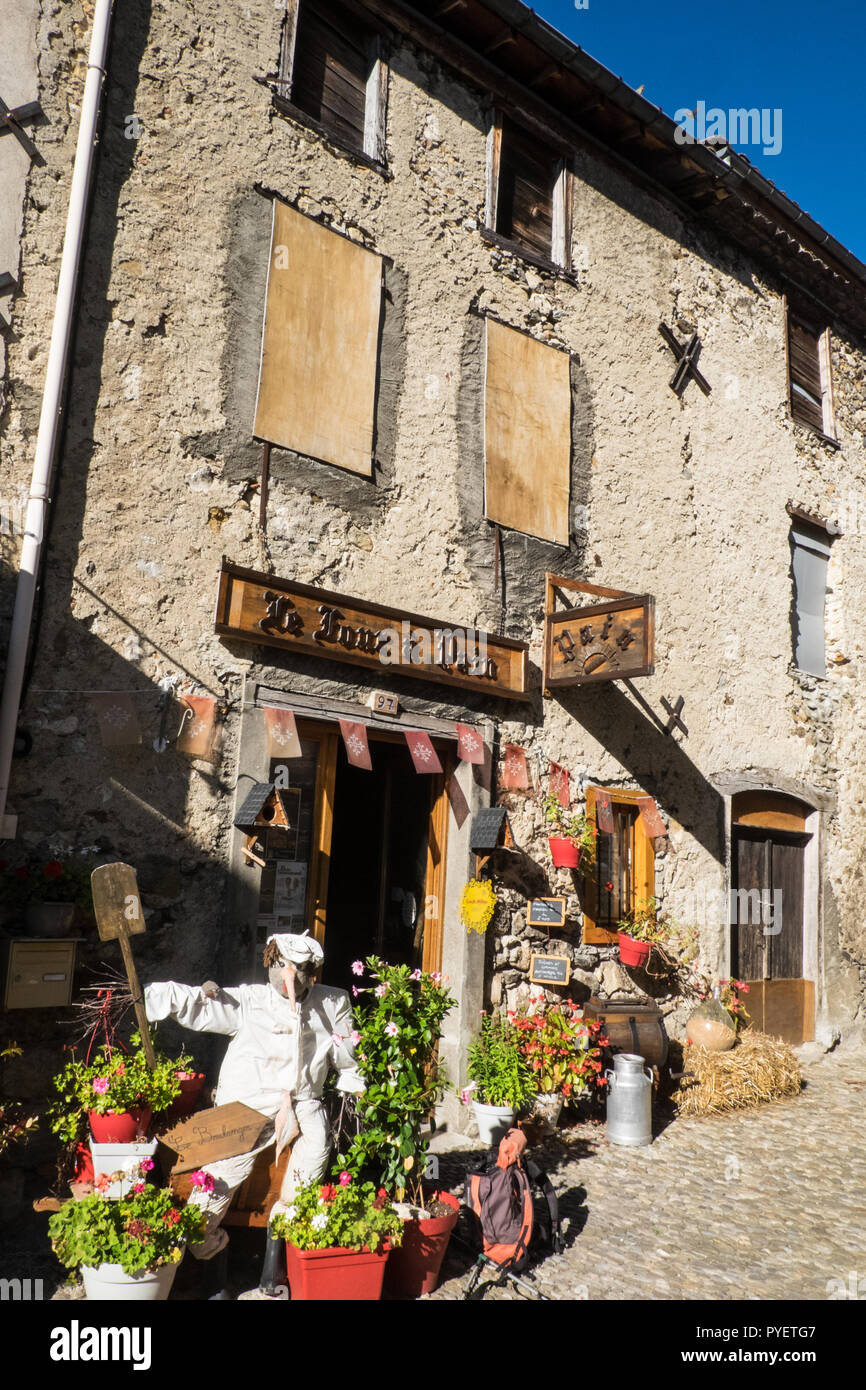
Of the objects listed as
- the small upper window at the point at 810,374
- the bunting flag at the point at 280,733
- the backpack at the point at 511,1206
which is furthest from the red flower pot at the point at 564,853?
Answer: the small upper window at the point at 810,374

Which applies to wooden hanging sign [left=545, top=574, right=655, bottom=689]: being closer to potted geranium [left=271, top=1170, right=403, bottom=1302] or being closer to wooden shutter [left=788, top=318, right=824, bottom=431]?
potted geranium [left=271, top=1170, right=403, bottom=1302]

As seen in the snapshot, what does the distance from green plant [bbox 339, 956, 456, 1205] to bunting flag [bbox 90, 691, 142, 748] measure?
1765 mm

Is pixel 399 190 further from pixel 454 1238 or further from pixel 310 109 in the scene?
pixel 454 1238

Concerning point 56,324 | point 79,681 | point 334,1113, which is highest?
point 56,324

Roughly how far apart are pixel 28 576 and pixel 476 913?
326 centimetres

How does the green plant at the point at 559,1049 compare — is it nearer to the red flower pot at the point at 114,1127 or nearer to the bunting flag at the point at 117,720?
the red flower pot at the point at 114,1127

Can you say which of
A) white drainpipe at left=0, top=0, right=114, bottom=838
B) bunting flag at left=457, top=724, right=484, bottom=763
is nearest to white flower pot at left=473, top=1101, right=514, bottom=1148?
bunting flag at left=457, top=724, right=484, bottom=763

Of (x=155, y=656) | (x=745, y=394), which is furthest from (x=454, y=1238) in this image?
(x=745, y=394)

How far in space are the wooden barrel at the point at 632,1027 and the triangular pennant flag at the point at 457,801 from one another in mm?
1581

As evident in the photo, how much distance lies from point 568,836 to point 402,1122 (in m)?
2.92

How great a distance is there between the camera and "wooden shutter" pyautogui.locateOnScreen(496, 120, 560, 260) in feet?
23.2

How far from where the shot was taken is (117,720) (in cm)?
454

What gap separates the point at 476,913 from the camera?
578 centimetres

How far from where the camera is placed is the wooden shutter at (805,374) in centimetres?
931
